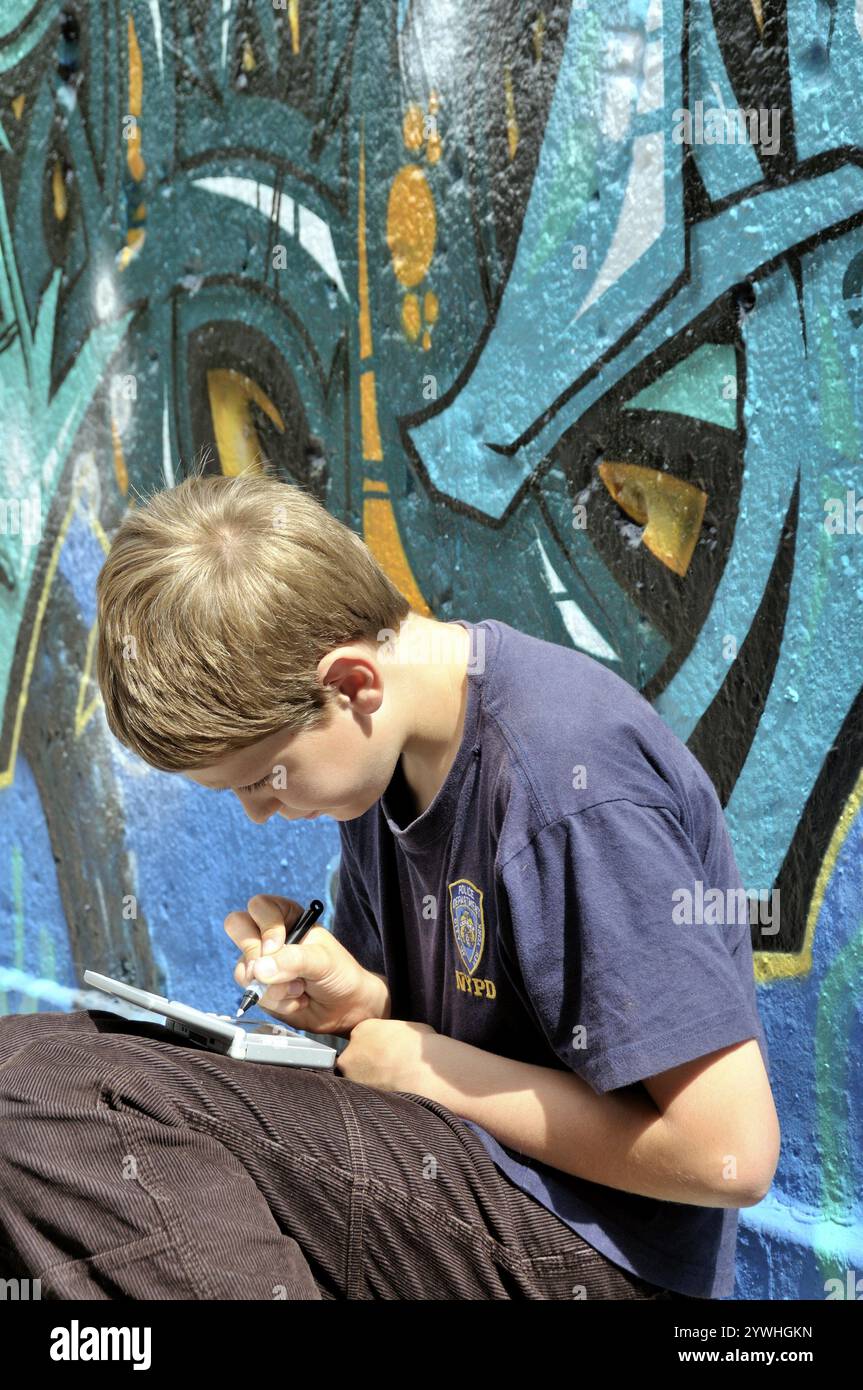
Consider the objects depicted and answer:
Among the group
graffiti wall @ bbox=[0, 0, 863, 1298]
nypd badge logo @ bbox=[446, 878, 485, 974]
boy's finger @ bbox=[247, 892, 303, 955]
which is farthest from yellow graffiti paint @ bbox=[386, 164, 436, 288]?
nypd badge logo @ bbox=[446, 878, 485, 974]

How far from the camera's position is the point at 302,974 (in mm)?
1780

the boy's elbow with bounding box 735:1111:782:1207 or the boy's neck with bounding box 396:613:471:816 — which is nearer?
the boy's elbow with bounding box 735:1111:782:1207

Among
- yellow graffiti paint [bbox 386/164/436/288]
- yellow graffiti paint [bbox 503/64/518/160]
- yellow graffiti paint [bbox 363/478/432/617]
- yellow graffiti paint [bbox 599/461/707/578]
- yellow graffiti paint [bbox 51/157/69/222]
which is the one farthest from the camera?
yellow graffiti paint [bbox 51/157/69/222]

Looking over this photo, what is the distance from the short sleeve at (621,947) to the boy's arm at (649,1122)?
0.06 meters

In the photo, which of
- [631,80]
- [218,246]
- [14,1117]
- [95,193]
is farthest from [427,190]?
[14,1117]

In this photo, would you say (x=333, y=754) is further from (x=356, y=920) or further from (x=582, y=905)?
(x=356, y=920)

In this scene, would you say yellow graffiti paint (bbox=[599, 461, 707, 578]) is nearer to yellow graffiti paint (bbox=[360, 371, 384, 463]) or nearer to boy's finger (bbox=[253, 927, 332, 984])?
yellow graffiti paint (bbox=[360, 371, 384, 463])

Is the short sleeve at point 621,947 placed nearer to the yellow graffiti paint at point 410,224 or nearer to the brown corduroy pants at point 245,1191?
the brown corduroy pants at point 245,1191

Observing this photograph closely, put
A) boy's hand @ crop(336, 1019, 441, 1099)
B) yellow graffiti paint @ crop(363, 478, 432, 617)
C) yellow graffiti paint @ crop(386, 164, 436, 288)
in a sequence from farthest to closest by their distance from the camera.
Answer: yellow graffiti paint @ crop(363, 478, 432, 617), yellow graffiti paint @ crop(386, 164, 436, 288), boy's hand @ crop(336, 1019, 441, 1099)

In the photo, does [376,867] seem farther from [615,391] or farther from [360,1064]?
[615,391]

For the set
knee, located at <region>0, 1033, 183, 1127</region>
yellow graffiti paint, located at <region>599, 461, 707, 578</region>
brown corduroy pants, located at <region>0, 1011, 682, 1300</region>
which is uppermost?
yellow graffiti paint, located at <region>599, 461, 707, 578</region>

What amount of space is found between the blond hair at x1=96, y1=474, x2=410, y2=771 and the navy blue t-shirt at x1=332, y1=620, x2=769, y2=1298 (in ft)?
0.69

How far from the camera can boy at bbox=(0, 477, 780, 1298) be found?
1448mm

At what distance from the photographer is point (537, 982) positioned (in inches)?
60.3
